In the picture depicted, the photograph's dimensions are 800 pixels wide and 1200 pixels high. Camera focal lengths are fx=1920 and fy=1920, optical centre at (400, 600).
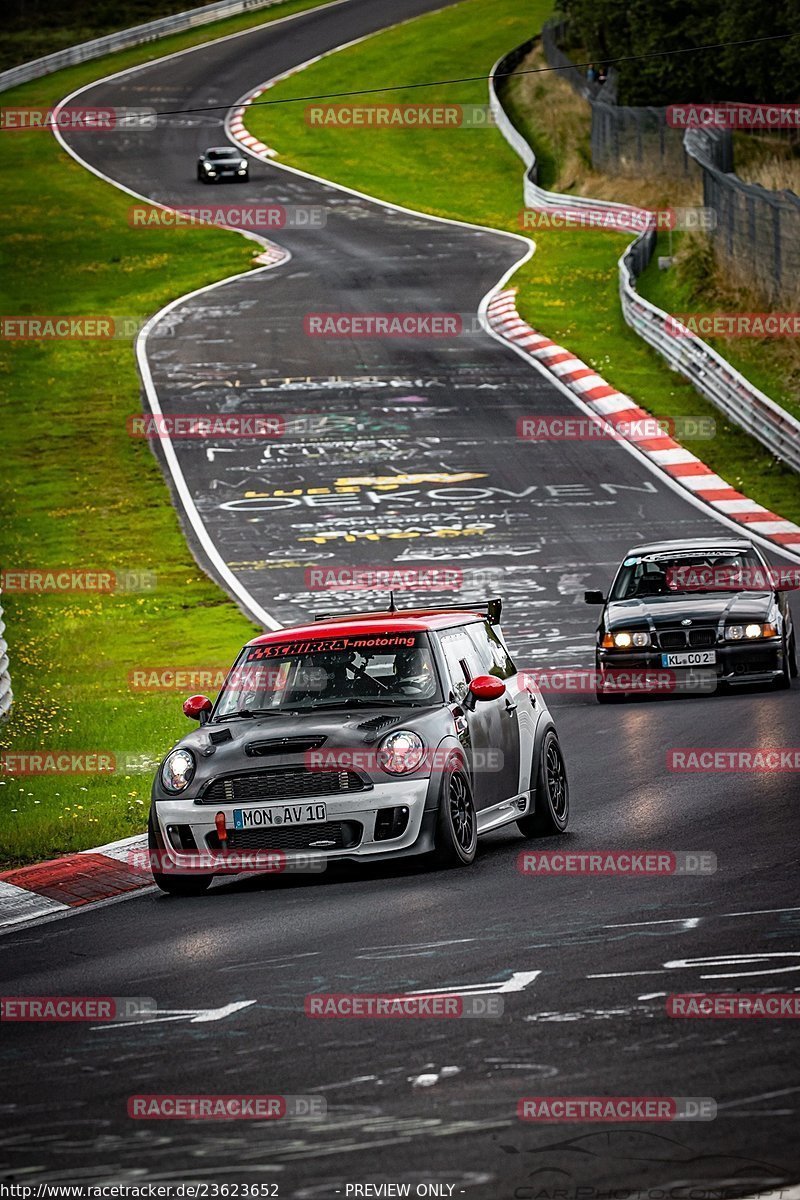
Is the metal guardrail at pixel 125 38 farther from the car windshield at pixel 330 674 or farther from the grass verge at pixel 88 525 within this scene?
the car windshield at pixel 330 674

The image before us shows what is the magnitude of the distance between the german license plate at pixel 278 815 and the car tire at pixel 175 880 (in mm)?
494

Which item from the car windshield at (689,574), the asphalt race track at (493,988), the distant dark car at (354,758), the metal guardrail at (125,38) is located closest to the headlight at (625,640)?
the asphalt race track at (493,988)

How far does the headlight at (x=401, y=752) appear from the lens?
10680 millimetres

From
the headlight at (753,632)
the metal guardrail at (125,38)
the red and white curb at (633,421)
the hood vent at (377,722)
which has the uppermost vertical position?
the metal guardrail at (125,38)

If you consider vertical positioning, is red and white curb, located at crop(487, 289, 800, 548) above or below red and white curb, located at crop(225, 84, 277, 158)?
below

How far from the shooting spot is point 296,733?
35.8 ft

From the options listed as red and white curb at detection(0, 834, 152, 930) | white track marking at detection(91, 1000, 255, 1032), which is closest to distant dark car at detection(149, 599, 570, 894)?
red and white curb at detection(0, 834, 152, 930)

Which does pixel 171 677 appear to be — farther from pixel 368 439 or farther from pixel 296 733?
pixel 368 439

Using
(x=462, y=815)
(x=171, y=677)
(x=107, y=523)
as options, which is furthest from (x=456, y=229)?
(x=462, y=815)

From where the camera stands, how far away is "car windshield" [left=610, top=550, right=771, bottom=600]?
19062 mm

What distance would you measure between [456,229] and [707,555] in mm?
38221

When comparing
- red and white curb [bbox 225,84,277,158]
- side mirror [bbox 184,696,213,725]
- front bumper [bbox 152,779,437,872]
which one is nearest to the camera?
front bumper [bbox 152,779,437,872]

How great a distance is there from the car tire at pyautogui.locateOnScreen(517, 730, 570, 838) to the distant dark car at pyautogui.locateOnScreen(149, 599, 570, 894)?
0.04ft

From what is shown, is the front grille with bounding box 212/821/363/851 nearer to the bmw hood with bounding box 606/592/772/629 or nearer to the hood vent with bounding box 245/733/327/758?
the hood vent with bounding box 245/733/327/758
